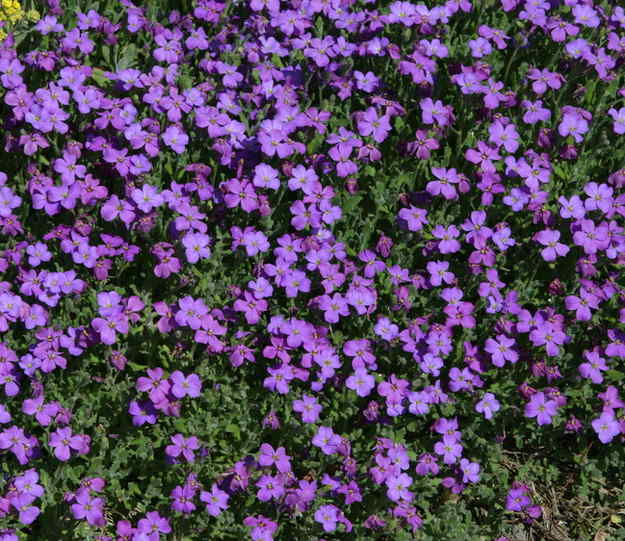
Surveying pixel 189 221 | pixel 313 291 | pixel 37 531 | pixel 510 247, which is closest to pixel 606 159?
pixel 510 247

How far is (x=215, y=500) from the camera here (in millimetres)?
4191

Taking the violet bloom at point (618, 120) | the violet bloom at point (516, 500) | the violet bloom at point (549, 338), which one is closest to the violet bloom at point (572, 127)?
the violet bloom at point (618, 120)

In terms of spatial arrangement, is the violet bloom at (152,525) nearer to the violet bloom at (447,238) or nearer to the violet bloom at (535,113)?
the violet bloom at (447,238)

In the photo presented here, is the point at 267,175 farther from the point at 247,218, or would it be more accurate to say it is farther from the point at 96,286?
the point at 96,286

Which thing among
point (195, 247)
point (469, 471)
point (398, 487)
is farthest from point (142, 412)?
point (469, 471)

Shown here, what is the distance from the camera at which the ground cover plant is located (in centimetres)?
439

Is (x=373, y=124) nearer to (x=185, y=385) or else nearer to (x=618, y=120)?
(x=618, y=120)

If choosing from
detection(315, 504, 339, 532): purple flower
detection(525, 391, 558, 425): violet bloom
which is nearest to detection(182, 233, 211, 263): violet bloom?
detection(315, 504, 339, 532): purple flower

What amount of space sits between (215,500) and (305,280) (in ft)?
3.92

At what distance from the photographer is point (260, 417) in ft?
15.1

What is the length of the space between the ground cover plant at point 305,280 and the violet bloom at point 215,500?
14mm

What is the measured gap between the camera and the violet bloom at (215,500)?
4164mm

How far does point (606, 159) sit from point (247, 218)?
2.20 metres

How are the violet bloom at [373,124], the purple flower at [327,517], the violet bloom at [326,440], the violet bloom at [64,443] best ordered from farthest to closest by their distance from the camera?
1. the violet bloom at [373,124]
2. the violet bloom at [326,440]
3. the purple flower at [327,517]
4. the violet bloom at [64,443]
